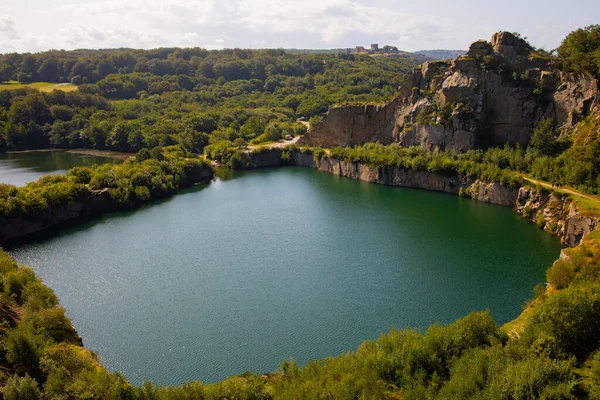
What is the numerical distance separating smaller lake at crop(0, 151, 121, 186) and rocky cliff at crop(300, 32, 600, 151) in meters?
51.9

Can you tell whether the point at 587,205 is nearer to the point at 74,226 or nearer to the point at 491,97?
the point at 491,97

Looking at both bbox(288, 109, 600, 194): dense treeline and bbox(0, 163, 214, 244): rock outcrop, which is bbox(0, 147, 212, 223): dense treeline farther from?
bbox(288, 109, 600, 194): dense treeline

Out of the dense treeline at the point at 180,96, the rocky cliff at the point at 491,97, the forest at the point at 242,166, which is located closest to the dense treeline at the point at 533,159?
the forest at the point at 242,166

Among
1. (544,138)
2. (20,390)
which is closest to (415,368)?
(20,390)

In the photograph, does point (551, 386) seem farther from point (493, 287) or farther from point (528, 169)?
point (528, 169)

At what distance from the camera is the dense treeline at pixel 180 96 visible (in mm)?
88812

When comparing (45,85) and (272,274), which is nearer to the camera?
(272,274)

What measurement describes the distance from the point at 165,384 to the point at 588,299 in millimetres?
21064

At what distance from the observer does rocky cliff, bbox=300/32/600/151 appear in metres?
54.3

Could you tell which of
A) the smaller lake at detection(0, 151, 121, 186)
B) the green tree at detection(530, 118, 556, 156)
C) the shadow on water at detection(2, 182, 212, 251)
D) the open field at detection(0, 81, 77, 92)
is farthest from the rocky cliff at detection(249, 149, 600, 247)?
the open field at detection(0, 81, 77, 92)

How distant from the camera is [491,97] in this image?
5956cm

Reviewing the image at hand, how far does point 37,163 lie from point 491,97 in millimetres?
73629

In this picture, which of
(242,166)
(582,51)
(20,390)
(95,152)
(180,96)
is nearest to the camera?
(20,390)

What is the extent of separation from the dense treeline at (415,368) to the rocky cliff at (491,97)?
37.4 metres
